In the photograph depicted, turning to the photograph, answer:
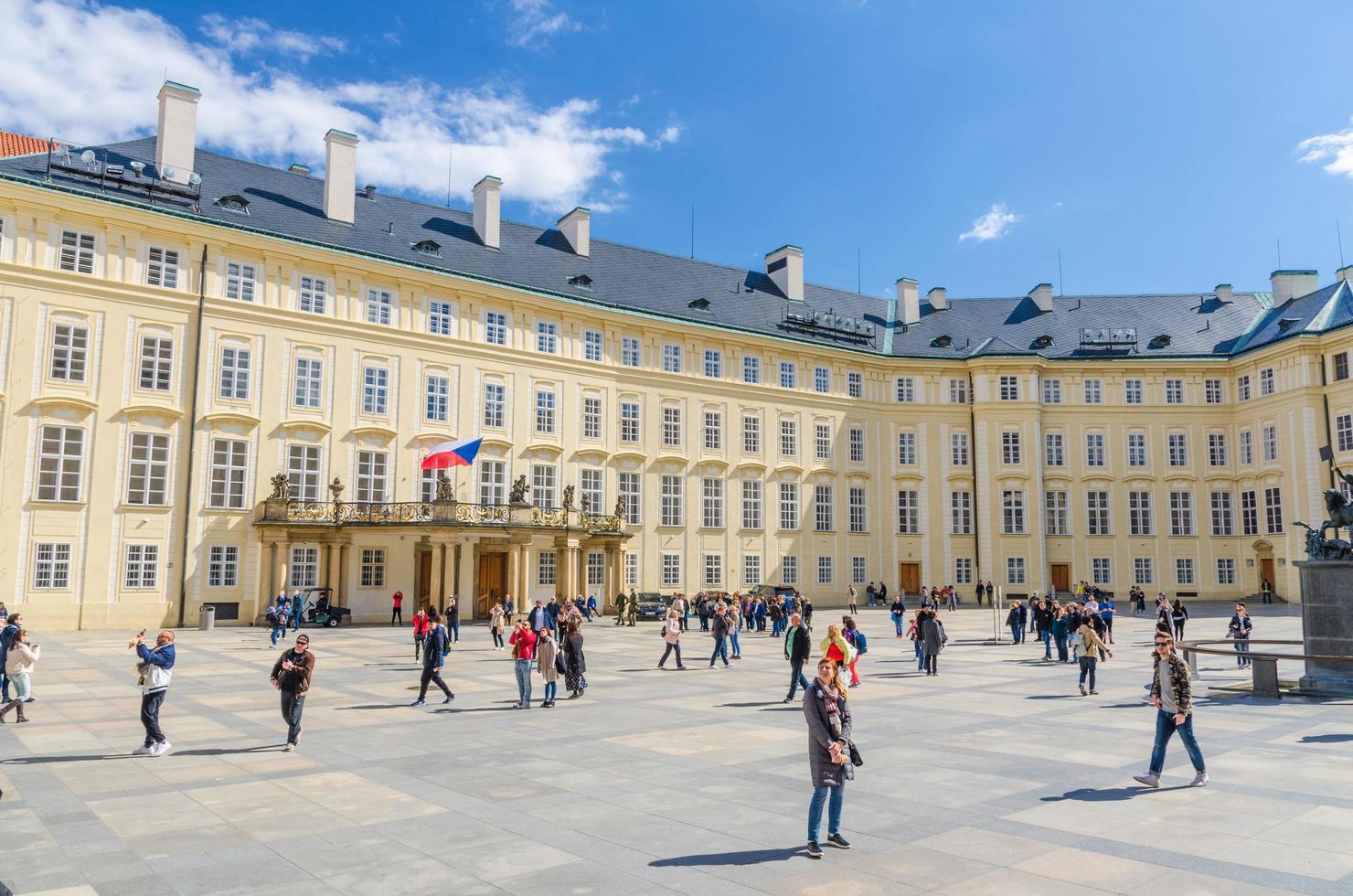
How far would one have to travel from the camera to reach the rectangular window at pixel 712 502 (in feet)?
181

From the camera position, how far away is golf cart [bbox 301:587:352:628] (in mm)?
40531

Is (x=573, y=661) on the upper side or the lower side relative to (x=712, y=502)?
lower

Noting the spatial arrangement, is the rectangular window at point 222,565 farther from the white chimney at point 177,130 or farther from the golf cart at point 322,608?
the white chimney at point 177,130

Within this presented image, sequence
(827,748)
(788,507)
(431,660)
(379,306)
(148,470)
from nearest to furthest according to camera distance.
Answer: (827,748), (431,660), (148,470), (379,306), (788,507)

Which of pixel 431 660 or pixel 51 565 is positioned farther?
pixel 51 565

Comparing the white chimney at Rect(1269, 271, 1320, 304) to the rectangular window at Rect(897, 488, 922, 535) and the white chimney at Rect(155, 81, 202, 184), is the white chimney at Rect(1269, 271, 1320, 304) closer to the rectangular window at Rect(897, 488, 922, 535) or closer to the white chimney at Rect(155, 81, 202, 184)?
the rectangular window at Rect(897, 488, 922, 535)

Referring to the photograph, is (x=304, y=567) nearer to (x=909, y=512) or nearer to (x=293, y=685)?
(x=293, y=685)

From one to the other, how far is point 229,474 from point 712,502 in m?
25.2

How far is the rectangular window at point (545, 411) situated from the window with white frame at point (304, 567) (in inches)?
493

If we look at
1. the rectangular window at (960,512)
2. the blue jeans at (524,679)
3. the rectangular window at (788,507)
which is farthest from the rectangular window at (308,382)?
the rectangular window at (960,512)

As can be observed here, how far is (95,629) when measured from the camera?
121ft

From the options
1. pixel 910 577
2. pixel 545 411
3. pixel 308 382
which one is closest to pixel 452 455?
pixel 308 382

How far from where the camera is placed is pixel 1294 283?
64562mm

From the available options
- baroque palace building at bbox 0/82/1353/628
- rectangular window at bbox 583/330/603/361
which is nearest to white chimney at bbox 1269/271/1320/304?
baroque palace building at bbox 0/82/1353/628
